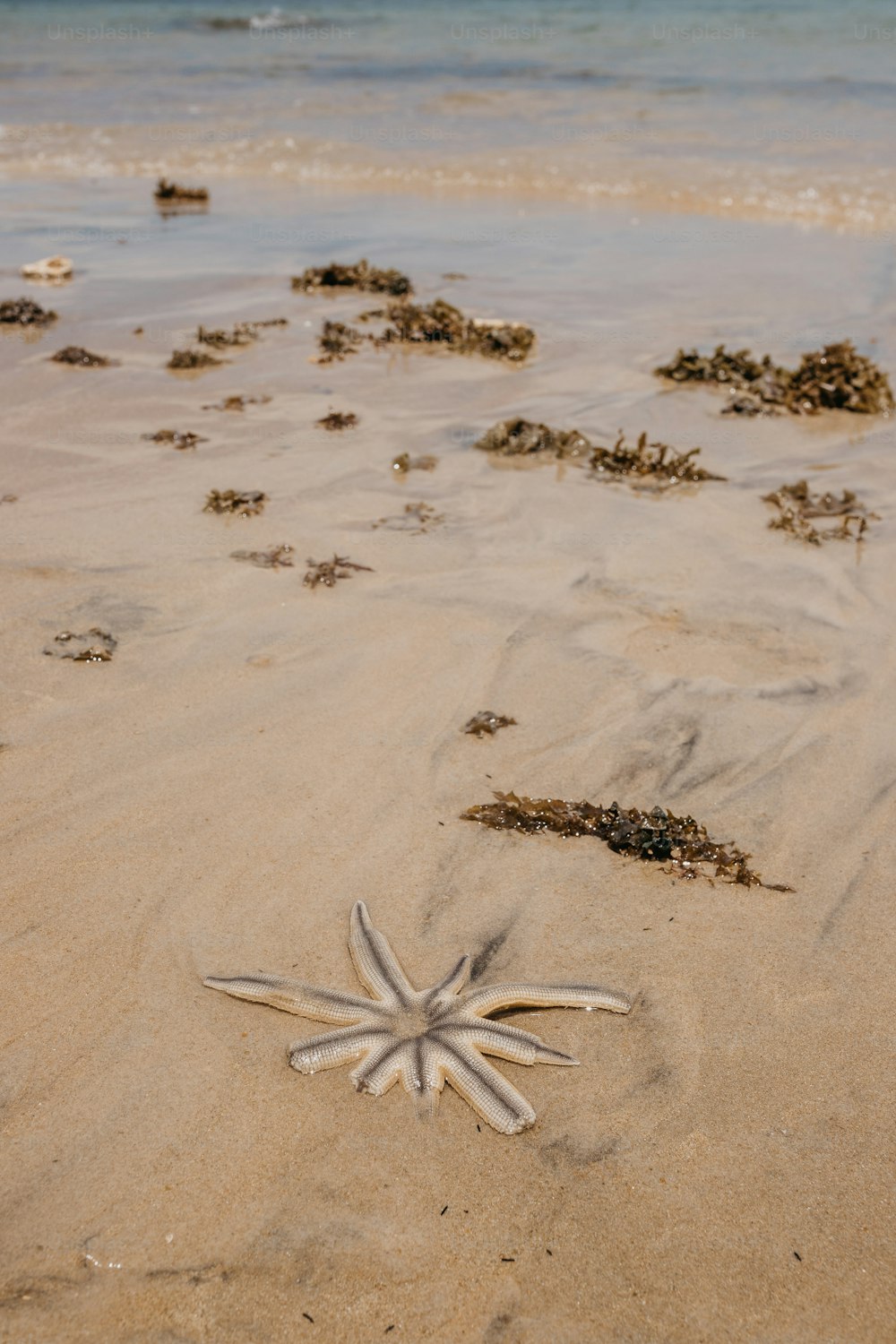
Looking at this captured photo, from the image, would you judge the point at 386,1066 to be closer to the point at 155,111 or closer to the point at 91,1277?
the point at 91,1277

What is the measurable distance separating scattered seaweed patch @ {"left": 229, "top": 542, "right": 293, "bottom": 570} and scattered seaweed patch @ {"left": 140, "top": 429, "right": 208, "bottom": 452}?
1.66 metres

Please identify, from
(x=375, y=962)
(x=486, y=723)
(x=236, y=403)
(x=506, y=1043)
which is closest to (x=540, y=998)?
(x=506, y=1043)

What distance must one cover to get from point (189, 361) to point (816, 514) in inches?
191

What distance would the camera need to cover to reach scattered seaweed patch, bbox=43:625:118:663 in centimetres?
480

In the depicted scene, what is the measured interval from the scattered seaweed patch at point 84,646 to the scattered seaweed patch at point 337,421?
9.38ft

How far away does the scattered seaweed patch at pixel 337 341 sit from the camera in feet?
28.5

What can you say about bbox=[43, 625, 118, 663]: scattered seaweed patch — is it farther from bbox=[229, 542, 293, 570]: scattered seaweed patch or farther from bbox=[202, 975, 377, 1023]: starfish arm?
bbox=[202, 975, 377, 1023]: starfish arm

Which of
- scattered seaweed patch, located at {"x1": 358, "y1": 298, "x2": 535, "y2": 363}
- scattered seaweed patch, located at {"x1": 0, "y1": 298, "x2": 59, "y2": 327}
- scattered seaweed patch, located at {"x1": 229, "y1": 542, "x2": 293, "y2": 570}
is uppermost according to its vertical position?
scattered seaweed patch, located at {"x1": 358, "y1": 298, "x2": 535, "y2": 363}

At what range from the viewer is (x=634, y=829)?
153 inches

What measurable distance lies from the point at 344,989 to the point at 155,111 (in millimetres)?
23038

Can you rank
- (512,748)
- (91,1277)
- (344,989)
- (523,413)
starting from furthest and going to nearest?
(523,413), (512,748), (344,989), (91,1277)

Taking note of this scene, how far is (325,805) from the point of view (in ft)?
13.3

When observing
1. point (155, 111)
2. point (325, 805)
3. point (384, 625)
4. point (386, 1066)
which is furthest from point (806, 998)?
point (155, 111)

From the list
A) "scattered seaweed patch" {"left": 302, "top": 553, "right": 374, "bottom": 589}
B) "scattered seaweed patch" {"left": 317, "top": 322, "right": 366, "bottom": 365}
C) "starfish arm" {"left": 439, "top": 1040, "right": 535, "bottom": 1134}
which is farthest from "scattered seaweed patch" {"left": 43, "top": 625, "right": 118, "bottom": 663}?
"scattered seaweed patch" {"left": 317, "top": 322, "right": 366, "bottom": 365}
